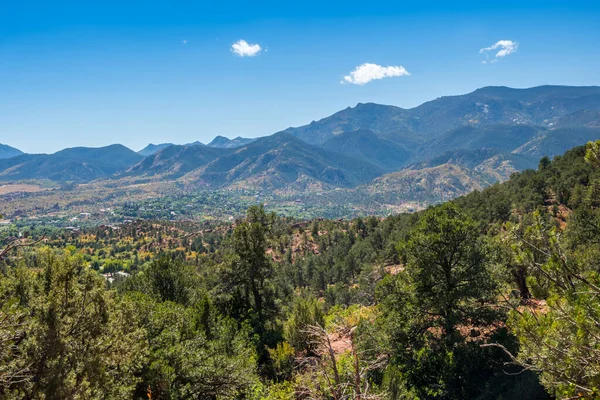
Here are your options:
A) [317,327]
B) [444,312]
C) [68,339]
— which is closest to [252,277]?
[444,312]

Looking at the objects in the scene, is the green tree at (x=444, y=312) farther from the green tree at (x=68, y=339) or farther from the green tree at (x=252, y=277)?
the green tree at (x=68, y=339)

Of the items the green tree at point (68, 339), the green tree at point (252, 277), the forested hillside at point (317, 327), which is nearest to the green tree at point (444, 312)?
the forested hillside at point (317, 327)

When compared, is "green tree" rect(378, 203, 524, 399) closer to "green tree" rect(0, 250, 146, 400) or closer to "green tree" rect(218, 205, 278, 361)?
"green tree" rect(218, 205, 278, 361)

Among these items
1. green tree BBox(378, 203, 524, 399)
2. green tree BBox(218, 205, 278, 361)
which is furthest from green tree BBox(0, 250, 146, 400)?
green tree BBox(378, 203, 524, 399)

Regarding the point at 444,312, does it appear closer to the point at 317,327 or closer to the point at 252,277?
the point at 317,327

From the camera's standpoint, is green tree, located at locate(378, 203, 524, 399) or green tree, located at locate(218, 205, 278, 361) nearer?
green tree, located at locate(378, 203, 524, 399)

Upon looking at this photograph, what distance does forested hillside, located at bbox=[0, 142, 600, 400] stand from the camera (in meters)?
9.13

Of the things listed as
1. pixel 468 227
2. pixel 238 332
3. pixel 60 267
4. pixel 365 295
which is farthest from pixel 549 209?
pixel 60 267

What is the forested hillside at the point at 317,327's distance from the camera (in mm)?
9133

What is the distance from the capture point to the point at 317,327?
28.6ft

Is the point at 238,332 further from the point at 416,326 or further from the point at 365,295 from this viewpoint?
the point at 365,295

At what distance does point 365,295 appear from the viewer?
60.7 metres

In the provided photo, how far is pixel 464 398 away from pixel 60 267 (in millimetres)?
20568

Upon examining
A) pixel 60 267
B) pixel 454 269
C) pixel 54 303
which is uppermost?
pixel 60 267
